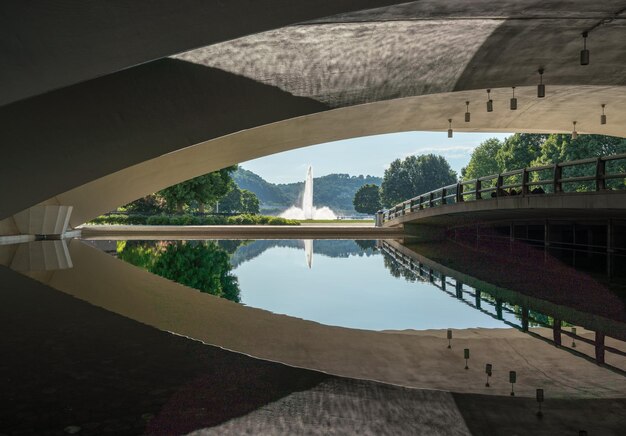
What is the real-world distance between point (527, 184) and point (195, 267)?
9.60 m

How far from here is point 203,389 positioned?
315cm

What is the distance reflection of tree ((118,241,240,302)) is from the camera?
351 inches

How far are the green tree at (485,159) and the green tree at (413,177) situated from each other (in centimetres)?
1286

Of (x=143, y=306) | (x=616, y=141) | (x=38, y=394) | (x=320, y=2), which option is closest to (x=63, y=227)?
(x=143, y=306)

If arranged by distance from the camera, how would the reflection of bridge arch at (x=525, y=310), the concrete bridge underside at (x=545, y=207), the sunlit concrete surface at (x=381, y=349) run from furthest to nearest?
the concrete bridge underside at (x=545, y=207) < the reflection of bridge arch at (x=525, y=310) < the sunlit concrete surface at (x=381, y=349)

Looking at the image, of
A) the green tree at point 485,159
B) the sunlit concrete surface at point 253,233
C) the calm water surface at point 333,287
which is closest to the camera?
the calm water surface at point 333,287

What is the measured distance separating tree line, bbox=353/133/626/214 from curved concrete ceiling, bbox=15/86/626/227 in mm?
4721

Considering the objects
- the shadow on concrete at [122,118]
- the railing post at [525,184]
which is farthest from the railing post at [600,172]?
the shadow on concrete at [122,118]

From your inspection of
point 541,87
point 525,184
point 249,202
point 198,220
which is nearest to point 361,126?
point 525,184

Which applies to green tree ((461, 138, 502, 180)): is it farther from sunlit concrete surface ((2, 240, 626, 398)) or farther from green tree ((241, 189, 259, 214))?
sunlit concrete surface ((2, 240, 626, 398))

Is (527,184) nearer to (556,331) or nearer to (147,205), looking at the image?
(556,331)

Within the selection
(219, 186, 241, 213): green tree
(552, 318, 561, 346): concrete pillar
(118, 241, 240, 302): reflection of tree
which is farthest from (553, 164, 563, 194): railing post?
(219, 186, 241, 213): green tree

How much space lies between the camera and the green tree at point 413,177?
81688 mm

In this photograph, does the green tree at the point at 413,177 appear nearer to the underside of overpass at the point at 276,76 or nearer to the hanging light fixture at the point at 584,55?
the underside of overpass at the point at 276,76
